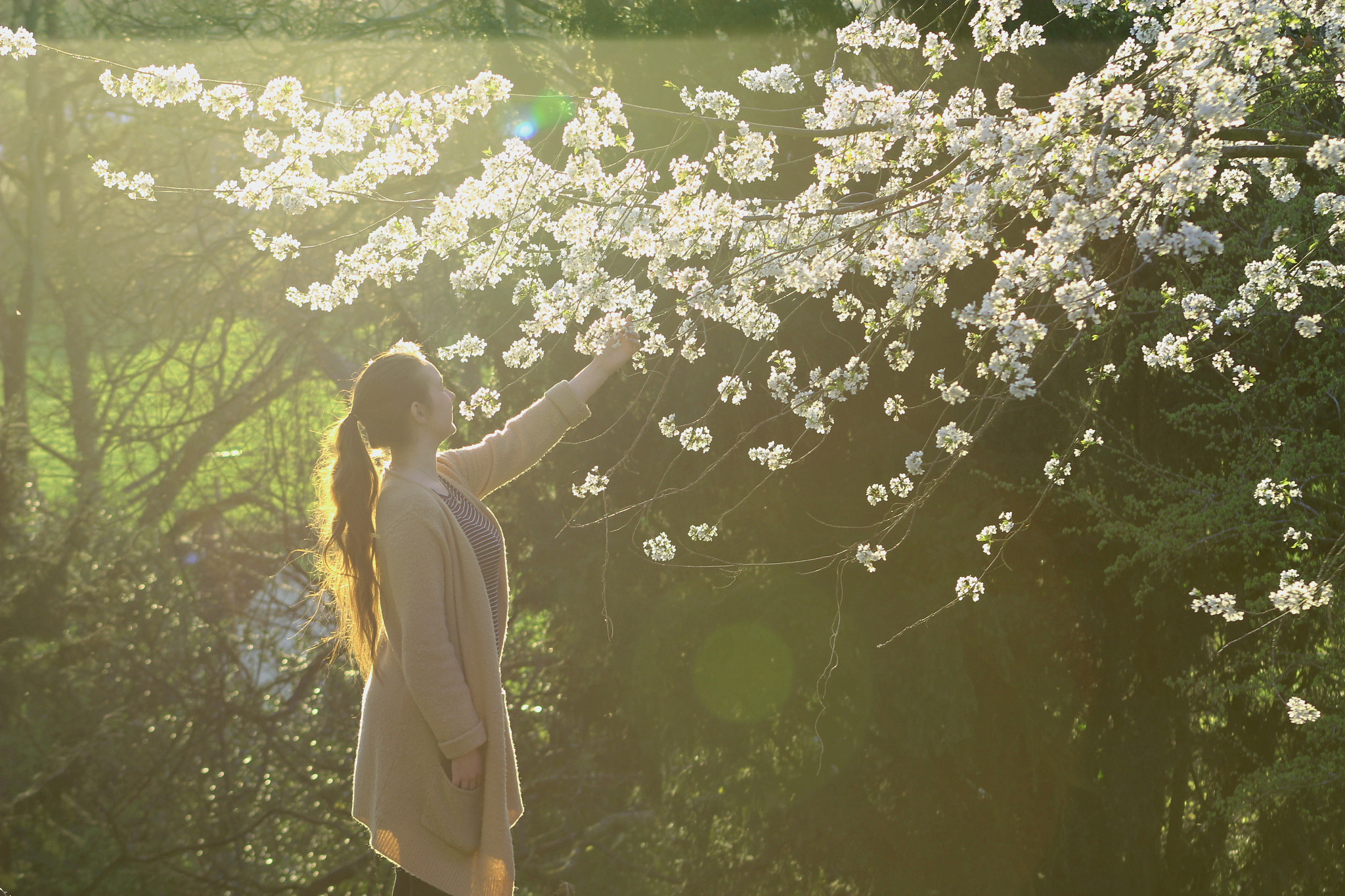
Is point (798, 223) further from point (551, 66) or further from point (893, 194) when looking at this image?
point (551, 66)

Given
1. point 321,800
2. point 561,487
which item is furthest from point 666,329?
point 321,800

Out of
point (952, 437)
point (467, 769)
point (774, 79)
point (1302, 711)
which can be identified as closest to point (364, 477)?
point (467, 769)

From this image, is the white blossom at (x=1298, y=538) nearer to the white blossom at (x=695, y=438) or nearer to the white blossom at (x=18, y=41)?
the white blossom at (x=695, y=438)

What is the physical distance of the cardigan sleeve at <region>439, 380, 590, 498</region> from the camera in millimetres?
2135

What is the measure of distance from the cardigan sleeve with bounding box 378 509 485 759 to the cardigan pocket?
8cm

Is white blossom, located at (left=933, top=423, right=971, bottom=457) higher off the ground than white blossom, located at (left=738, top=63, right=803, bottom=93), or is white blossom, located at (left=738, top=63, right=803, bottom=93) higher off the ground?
white blossom, located at (left=738, top=63, right=803, bottom=93)

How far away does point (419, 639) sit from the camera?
1.73m

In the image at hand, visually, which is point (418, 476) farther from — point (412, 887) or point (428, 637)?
point (412, 887)

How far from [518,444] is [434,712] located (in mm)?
662

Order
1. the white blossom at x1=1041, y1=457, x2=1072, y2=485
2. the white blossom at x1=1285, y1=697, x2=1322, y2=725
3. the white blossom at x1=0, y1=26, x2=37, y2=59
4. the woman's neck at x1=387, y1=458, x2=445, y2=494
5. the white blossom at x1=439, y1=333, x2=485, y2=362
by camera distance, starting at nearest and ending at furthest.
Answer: the woman's neck at x1=387, y1=458, x2=445, y2=494
the white blossom at x1=0, y1=26, x2=37, y2=59
the white blossom at x1=1041, y1=457, x2=1072, y2=485
the white blossom at x1=1285, y1=697, x2=1322, y2=725
the white blossom at x1=439, y1=333, x2=485, y2=362

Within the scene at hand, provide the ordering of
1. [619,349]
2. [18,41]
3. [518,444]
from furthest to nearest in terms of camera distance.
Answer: [619,349] < [518,444] < [18,41]

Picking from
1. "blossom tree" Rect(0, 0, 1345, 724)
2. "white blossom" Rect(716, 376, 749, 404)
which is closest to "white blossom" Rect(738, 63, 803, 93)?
"blossom tree" Rect(0, 0, 1345, 724)

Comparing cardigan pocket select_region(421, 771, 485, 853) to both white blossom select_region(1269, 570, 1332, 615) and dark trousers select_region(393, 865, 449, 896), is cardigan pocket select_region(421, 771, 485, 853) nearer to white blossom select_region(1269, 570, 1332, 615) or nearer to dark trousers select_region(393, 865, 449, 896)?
dark trousers select_region(393, 865, 449, 896)

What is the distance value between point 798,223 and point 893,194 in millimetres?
444
